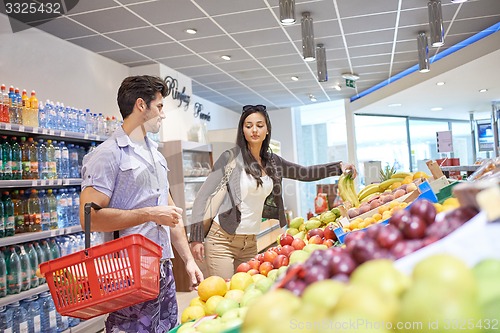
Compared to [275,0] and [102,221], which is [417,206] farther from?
[275,0]

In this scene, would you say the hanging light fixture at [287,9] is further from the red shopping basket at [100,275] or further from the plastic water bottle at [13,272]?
the plastic water bottle at [13,272]

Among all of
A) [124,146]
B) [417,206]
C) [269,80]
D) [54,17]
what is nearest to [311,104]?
[269,80]

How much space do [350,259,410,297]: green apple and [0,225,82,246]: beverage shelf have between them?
134 inches

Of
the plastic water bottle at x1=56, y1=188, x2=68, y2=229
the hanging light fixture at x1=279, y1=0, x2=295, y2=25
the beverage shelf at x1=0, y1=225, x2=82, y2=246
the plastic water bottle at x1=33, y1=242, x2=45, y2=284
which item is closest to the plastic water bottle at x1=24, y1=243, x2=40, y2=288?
the plastic water bottle at x1=33, y1=242, x2=45, y2=284

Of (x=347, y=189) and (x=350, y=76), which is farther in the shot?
(x=350, y=76)

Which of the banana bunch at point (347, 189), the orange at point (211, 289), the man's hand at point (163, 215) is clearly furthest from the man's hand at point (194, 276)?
the banana bunch at point (347, 189)

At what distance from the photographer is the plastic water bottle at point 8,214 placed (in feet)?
12.0

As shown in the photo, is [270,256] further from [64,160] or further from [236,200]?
[64,160]

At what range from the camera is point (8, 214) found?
3.82 meters

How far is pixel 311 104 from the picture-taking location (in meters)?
12.5

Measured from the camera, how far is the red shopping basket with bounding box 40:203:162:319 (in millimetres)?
1772

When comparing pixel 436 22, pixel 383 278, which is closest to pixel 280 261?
pixel 383 278

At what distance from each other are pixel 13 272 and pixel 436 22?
15.4ft

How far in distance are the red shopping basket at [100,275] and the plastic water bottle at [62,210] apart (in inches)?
105
